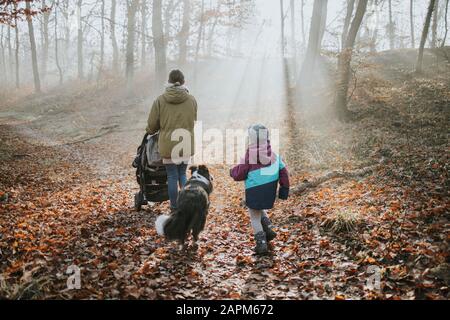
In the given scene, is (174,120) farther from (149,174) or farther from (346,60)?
(346,60)

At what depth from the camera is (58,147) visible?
42.0 feet

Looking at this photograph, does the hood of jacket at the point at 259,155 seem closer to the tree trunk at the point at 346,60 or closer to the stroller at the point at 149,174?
the stroller at the point at 149,174

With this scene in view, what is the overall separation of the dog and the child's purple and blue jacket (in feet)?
2.04

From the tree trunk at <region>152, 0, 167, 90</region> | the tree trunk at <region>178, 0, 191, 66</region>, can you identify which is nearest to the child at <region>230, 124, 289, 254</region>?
the tree trunk at <region>152, 0, 167, 90</region>

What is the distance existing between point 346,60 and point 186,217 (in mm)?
10725

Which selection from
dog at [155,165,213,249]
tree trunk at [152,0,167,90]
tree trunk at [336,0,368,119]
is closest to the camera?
dog at [155,165,213,249]

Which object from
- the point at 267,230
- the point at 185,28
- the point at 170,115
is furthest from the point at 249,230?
the point at 185,28

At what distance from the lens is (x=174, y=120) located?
5.50 m

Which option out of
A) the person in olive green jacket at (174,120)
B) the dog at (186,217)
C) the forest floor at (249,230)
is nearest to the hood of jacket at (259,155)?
the dog at (186,217)

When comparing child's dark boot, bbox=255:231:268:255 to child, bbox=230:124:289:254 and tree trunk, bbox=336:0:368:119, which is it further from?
tree trunk, bbox=336:0:368:119

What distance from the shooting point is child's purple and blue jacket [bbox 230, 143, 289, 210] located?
482 cm
